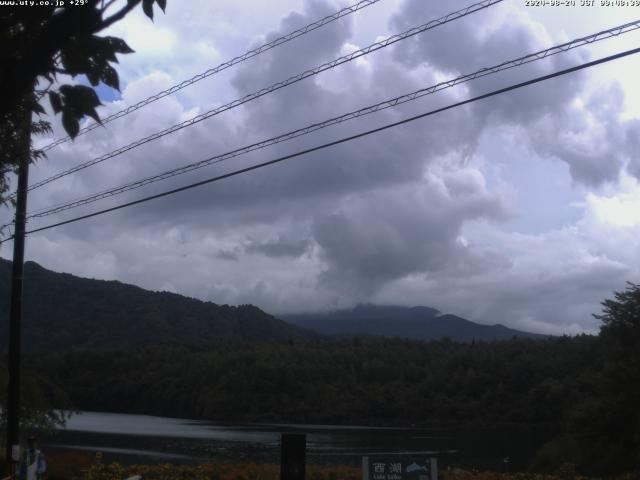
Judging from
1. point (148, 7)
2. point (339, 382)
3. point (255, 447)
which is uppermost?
point (148, 7)

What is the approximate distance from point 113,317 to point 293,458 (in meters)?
153

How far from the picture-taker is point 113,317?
158000 mm

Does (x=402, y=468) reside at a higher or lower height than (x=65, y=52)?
lower

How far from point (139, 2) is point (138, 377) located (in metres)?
103

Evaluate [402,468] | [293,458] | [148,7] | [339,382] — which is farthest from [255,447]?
[339,382]

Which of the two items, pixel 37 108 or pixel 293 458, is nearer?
pixel 37 108

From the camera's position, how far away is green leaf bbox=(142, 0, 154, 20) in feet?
15.4

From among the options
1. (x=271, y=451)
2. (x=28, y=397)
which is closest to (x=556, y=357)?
(x=271, y=451)

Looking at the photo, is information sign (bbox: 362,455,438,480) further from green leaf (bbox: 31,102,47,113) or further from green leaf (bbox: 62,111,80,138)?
green leaf (bbox: 62,111,80,138)

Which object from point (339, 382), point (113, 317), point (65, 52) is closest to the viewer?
point (65, 52)

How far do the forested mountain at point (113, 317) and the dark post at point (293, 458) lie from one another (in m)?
118

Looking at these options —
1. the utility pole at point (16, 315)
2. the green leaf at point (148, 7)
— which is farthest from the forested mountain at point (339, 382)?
the green leaf at point (148, 7)

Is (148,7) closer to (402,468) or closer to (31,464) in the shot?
(402,468)

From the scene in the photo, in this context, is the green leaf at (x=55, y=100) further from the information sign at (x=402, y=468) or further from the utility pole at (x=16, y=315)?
the utility pole at (x=16, y=315)
